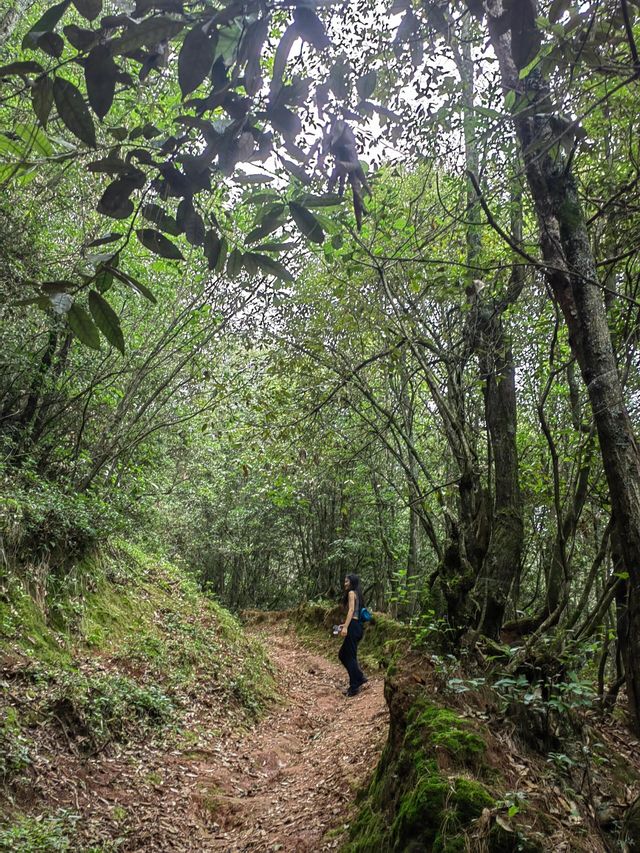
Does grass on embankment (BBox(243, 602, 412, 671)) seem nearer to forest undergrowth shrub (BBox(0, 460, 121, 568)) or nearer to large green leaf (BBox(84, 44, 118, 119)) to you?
forest undergrowth shrub (BBox(0, 460, 121, 568))

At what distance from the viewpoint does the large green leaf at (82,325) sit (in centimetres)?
126

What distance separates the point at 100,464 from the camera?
8.86m

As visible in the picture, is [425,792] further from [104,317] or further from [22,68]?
[22,68]

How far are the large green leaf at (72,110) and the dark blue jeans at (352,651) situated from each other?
7.99 metres

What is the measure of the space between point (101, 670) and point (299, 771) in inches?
92.9

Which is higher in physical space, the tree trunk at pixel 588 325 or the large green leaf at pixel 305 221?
the tree trunk at pixel 588 325

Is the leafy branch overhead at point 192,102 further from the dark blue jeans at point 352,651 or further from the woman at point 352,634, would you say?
the dark blue jeans at point 352,651

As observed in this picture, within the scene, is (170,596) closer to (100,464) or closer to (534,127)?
(100,464)

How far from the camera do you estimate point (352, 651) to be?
8.49m

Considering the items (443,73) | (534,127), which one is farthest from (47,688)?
(443,73)

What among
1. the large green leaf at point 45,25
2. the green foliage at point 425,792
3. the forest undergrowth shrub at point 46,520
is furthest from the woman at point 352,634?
the large green leaf at point 45,25

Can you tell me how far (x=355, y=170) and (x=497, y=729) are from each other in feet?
11.7

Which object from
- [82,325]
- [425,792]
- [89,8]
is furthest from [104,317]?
[425,792]

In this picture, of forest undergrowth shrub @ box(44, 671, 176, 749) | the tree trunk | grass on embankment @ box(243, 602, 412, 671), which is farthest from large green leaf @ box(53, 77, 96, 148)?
grass on embankment @ box(243, 602, 412, 671)
